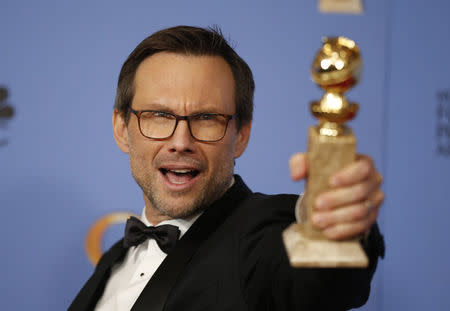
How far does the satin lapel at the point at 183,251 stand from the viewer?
1.12 metres

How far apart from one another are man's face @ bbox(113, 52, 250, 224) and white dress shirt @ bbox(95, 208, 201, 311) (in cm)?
10

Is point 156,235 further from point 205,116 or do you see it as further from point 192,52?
point 192,52

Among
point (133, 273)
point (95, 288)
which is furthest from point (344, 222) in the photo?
point (95, 288)

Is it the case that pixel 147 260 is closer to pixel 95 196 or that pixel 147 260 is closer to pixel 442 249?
A: pixel 95 196

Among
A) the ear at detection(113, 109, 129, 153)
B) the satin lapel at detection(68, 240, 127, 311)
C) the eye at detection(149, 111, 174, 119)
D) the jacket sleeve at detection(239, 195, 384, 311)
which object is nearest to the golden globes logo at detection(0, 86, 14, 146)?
the ear at detection(113, 109, 129, 153)

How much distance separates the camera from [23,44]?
240 centimetres

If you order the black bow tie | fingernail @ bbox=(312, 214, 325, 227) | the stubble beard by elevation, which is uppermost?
fingernail @ bbox=(312, 214, 325, 227)

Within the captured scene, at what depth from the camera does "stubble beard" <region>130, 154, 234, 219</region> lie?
4.36 feet

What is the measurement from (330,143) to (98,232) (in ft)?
6.39

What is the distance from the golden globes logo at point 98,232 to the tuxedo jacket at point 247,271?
4.02ft

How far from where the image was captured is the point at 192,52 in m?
1.36

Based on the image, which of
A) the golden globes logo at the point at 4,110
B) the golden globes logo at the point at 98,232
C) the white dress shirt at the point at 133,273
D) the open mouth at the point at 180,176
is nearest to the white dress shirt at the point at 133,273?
the white dress shirt at the point at 133,273

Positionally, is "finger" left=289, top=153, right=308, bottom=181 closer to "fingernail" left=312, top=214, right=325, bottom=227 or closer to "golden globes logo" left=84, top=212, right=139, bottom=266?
"fingernail" left=312, top=214, right=325, bottom=227

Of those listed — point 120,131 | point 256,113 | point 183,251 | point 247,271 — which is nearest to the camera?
point 247,271
